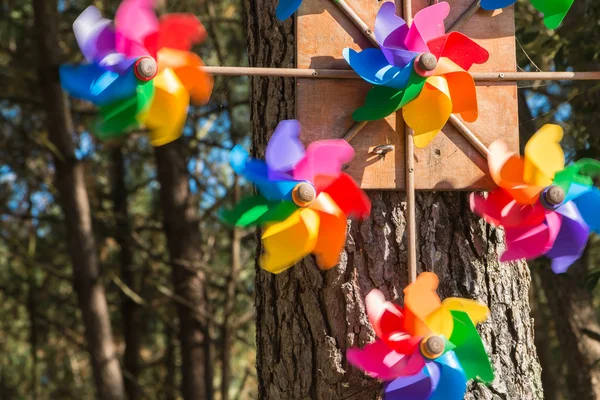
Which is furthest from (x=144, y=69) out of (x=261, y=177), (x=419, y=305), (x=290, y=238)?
(x=419, y=305)

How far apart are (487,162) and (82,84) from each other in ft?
2.39

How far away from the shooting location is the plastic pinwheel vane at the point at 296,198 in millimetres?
1232

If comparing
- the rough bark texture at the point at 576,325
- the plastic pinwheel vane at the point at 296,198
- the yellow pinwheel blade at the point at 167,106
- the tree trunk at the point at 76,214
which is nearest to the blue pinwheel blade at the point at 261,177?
the plastic pinwheel vane at the point at 296,198

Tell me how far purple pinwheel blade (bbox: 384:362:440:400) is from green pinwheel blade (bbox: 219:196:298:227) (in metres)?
0.32

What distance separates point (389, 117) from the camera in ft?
4.56

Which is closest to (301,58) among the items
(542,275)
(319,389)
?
(319,389)

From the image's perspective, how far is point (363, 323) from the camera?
55.3 inches

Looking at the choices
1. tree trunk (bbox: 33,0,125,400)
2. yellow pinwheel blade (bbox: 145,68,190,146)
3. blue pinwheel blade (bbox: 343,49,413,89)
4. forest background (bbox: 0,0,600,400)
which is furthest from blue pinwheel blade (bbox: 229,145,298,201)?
tree trunk (bbox: 33,0,125,400)

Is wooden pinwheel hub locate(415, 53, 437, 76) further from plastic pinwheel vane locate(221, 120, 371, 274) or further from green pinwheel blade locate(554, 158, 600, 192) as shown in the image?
green pinwheel blade locate(554, 158, 600, 192)

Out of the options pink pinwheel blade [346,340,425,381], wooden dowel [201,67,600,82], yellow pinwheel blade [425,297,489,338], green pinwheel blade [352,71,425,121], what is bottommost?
pink pinwheel blade [346,340,425,381]

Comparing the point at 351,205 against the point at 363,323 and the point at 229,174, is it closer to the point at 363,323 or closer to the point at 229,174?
the point at 363,323

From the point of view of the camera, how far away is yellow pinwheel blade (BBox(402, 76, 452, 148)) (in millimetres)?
1297

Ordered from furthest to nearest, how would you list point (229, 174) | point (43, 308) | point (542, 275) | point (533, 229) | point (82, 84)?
point (43, 308), point (229, 174), point (542, 275), point (533, 229), point (82, 84)

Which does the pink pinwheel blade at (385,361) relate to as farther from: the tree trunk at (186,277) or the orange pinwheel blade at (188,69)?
the tree trunk at (186,277)
